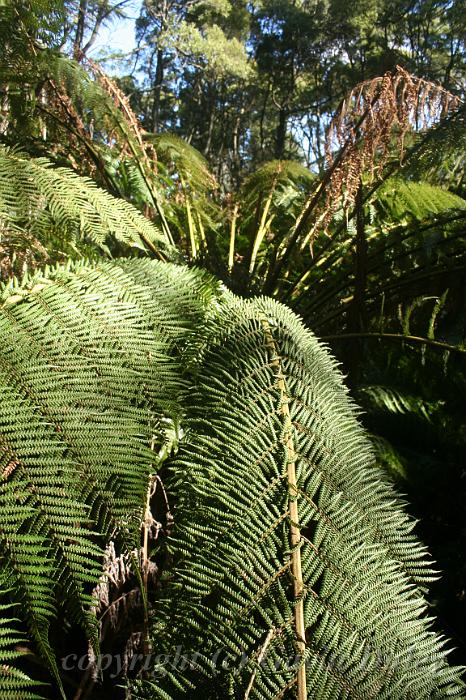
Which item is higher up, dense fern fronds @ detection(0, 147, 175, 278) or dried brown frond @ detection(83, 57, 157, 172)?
dried brown frond @ detection(83, 57, 157, 172)

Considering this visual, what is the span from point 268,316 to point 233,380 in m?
0.31

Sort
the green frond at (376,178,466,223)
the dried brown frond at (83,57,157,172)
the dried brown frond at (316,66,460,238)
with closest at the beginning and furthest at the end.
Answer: the dried brown frond at (316,66,460,238) < the dried brown frond at (83,57,157,172) < the green frond at (376,178,466,223)

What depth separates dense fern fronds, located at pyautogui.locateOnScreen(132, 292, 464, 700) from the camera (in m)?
0.55

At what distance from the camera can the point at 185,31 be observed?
14797mm

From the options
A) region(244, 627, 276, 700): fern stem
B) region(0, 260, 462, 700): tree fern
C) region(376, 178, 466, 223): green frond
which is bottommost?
region(244, 627, 276, 700): fern stem

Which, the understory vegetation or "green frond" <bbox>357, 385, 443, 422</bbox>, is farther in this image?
"green frond" <bbox>357, 385, 443, 422</bbox>

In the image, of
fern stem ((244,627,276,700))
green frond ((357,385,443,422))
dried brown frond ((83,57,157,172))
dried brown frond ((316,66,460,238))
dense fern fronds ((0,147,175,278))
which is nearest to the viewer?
fern stem ((244,627,276,700))

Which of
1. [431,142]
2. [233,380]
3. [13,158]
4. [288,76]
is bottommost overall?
[233,380]

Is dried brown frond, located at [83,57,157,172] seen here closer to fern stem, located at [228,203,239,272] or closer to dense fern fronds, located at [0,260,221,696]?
fern stem, located at [228,203,239,272]

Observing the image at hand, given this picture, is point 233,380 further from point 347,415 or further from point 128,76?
point 128,76

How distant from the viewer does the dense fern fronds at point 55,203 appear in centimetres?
126

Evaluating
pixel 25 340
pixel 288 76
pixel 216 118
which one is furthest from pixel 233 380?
pixel 216 118

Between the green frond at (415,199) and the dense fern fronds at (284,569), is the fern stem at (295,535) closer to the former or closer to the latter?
the dense fern fronds at (284,569)

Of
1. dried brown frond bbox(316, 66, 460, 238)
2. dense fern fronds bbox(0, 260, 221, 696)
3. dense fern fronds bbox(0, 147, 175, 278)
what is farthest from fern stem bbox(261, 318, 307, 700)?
dried brown frond bbox(316, 66, 460, 238)
